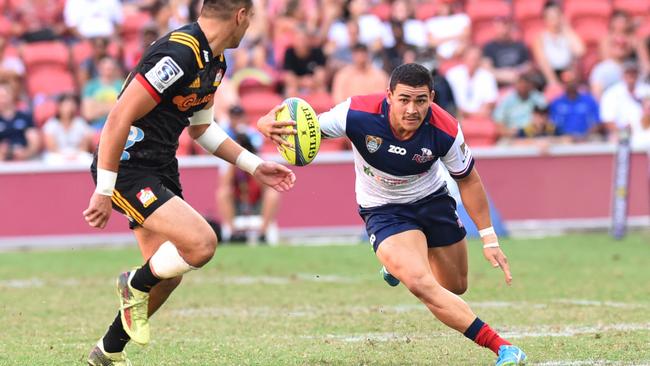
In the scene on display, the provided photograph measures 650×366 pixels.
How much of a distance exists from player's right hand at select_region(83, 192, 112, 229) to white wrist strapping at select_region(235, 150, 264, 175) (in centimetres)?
118

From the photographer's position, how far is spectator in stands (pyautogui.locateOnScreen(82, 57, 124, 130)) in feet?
54.1

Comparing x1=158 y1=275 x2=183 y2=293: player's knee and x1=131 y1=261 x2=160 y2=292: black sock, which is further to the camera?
x1=158 y1=275 x2=183 y2=293: player's knee

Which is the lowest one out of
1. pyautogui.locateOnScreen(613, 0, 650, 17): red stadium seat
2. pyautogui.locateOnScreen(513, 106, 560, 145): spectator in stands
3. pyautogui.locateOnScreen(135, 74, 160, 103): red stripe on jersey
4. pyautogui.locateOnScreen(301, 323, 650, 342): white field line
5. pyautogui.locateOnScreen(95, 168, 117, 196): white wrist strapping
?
pyautogui.locateOnScreen(513, 106, 560, 145): spectator in stands

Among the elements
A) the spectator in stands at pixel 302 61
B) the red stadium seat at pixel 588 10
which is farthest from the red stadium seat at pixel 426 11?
the red stadium seat at pixel 588 10

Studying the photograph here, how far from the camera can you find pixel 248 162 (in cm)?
719

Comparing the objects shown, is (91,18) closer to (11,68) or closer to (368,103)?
(11,68)

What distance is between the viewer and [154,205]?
21.7ft

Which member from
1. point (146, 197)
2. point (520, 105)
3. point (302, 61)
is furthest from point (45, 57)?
point (146, 197)

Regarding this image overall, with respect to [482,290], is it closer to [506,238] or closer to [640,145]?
[506,238]

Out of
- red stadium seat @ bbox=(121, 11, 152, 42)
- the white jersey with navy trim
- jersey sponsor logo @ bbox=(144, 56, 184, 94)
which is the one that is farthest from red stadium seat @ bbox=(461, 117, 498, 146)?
jersey sponsor logo @ bbox=(144, 56, 184, 94)

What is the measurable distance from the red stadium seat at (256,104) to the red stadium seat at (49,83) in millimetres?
2662

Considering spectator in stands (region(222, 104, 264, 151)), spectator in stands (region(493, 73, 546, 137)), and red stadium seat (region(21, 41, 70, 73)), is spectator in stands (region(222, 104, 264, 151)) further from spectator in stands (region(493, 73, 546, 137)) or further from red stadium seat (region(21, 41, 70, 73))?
spectator in stands (region(493, 73, 546, 137))

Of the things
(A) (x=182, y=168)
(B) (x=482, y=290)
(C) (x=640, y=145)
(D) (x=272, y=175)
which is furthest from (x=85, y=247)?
(D) (x=272, y=175)

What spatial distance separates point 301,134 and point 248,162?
0.39 meters
